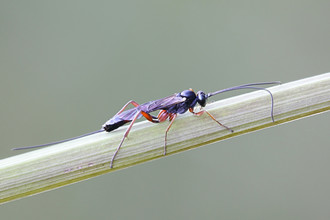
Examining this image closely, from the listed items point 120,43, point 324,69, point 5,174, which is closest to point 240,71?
point 324,69

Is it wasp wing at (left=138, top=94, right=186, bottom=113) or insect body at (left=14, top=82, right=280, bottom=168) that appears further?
wasp wing at (left=138, top=94, right=186, bottom=113)

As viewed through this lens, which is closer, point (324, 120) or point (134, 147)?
point (134, 147)

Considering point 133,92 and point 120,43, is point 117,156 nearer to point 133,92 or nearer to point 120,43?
point 133,92

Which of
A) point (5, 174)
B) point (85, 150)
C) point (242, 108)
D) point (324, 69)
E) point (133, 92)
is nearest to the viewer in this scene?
point (5, 174)

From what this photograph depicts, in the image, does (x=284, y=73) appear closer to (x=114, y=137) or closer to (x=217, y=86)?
(x=217, y=86)

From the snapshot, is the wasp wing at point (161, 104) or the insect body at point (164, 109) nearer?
the insect body at point (164, 109)

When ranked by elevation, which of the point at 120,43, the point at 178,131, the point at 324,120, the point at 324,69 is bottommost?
the point at 324,120

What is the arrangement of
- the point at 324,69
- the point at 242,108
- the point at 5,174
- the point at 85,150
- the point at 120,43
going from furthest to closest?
the point at 120,43 < the point at 324,69 < the point at 242,108 < the point at 85,150 < the point at 5,174

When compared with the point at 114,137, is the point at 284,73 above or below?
below

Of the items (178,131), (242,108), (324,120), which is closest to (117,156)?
(178,131)
